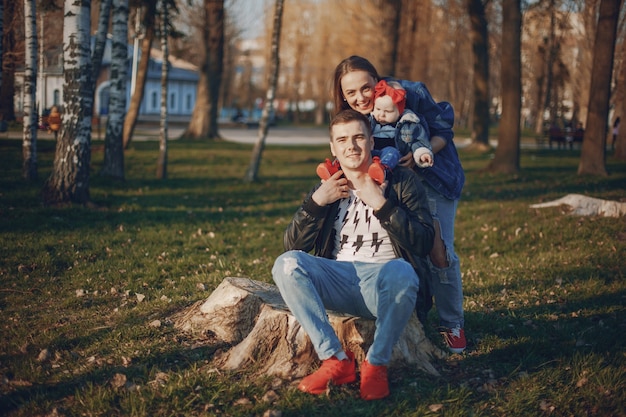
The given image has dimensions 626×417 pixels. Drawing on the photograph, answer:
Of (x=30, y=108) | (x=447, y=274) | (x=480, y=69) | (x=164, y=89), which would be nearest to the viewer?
(x=447, y=274)

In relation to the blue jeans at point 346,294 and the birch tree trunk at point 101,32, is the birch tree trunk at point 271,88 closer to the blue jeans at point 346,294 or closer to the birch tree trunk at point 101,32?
the birch tree trunk at point 101,32

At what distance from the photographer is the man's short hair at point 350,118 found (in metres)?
4.43

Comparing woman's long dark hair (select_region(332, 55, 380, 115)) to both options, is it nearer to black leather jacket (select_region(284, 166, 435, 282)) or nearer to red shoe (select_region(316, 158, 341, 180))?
red shoe (select_region(316, 158, 341, 180))

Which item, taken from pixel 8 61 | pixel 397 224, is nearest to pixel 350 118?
pixel 397 224

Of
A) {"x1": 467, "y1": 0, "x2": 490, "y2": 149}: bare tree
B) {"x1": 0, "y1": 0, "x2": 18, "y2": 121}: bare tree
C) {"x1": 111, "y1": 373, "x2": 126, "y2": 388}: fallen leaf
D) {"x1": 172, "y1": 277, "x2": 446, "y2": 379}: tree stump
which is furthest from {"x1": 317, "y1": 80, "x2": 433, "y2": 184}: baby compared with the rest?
{"x1": 467, "y1": 0, "x2": 490, "y2": 149}: bare tree

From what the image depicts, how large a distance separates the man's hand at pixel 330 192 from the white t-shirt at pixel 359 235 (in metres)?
0.22

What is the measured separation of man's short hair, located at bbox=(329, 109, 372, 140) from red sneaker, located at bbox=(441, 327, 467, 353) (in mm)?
1784

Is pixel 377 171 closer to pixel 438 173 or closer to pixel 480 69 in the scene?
pixel 438 173

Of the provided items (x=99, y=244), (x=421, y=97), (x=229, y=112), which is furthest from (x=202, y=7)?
(x=229, y=112)

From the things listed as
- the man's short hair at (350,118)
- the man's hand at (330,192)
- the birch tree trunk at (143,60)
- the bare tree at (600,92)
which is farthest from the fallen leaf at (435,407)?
the birch tree trunk at (143,60)

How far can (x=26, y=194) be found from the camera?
39.6 ft

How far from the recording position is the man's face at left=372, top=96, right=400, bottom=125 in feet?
14.7

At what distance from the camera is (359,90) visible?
4.62m

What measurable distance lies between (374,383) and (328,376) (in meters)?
0.30
